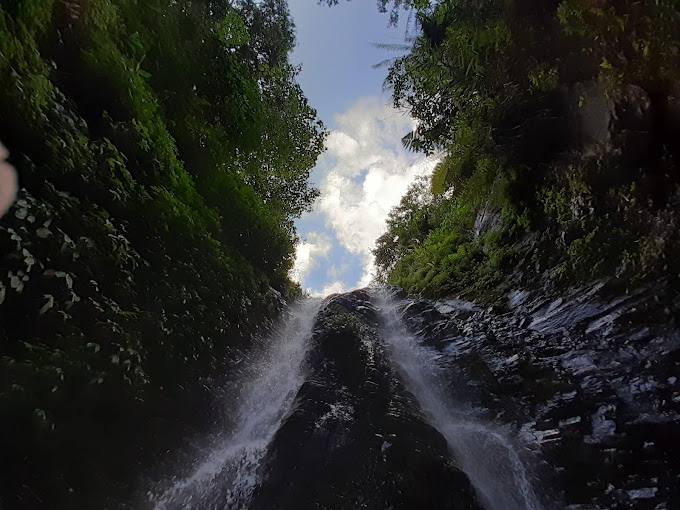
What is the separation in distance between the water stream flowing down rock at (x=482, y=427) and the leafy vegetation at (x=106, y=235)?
3.48 feet

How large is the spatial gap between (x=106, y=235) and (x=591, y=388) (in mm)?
5538

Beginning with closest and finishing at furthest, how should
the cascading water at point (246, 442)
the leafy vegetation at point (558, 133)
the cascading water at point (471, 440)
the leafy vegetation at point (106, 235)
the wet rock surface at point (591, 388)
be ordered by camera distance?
the leafy vegetation at point (106, 235), the wet rock surface at point (591, 388), the cascading water at point (246, 442), the cascading water at point (471, 440), the leafy vegetation at point (558, 133)

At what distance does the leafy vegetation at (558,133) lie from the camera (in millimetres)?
4844

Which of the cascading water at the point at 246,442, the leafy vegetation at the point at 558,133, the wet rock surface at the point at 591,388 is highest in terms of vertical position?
the leafy vegetation at the point at 558,133

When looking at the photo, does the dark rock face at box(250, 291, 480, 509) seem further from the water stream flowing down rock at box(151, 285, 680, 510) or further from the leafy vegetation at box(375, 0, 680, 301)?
the leafy vegetation at box(375, 0, 680, 301)

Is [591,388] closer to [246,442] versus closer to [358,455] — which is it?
[358,455]

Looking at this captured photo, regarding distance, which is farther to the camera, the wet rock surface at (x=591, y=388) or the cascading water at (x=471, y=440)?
the cascading water at (x=471, y=440)

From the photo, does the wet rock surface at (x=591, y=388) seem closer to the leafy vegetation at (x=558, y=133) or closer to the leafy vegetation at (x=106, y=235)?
the leafy vegetation at (x=558, y=133)

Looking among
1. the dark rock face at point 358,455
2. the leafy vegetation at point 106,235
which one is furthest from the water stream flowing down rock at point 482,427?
the leafy vegetation at point 106,235

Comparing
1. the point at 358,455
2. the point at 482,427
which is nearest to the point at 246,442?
the point at 358,455

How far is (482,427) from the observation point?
16.3ft

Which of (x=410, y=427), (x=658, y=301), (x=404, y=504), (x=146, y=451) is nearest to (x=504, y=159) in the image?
(x=658, y=301)

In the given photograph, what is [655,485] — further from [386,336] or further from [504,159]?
[504,159]

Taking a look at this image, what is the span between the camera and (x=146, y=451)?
153 inches
